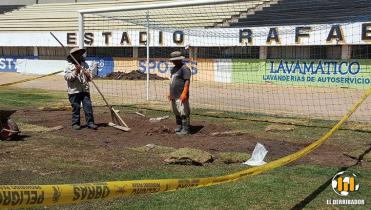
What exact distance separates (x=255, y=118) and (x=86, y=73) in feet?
14.9

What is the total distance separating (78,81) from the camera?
33.1 ft

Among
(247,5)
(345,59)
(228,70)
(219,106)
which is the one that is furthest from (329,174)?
(247,5)

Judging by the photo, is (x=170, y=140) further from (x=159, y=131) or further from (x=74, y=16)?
(x=74, y=16)

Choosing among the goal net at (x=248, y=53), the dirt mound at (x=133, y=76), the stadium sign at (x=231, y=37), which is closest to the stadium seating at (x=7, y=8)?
the stadium sign at (x=231, y=37)

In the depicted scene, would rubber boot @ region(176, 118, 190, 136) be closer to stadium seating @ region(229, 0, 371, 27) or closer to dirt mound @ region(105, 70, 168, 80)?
stadium seating @ region(229, 0, 371, 27)

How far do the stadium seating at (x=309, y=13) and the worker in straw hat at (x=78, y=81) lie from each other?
526 inches

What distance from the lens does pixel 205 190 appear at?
564 centimetres

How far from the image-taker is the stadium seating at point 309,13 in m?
21.4

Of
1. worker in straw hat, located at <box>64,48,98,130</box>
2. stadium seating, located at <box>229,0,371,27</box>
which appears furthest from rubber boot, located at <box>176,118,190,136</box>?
stadium seating, located at <box>229,0,371,27</box>

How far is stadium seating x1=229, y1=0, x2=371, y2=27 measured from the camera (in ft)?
70.1

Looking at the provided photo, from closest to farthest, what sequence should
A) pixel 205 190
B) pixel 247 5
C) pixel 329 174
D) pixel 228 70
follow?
1. pixel 205 190
2. pixel 329 174
3. pixel 228 70
4. pixel 247 5

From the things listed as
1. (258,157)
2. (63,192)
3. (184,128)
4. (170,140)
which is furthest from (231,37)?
(63,192)

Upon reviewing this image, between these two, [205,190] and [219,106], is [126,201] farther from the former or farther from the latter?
Result: [219,106]

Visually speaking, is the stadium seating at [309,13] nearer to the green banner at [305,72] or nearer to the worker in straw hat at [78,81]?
the green banner at [305,72]
